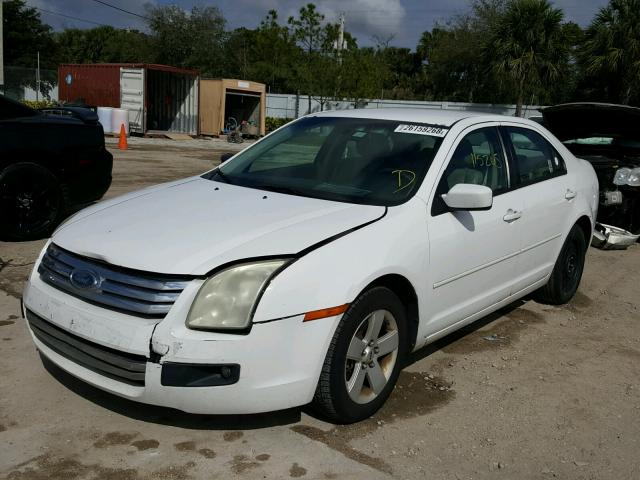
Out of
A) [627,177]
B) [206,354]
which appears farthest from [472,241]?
[627,177]

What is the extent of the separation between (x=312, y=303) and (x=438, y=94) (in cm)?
5044

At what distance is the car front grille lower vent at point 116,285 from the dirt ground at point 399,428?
0.66 m

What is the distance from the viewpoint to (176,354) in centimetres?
279

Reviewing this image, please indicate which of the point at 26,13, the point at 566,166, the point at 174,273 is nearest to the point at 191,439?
the point at 174,273

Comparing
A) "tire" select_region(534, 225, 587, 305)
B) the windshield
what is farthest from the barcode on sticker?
"tire" select_region(534, 225, 587, 305)

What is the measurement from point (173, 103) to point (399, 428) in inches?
1074

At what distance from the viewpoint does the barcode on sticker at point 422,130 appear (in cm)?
409

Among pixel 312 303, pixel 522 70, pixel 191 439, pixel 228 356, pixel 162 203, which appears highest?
pixel 522 70

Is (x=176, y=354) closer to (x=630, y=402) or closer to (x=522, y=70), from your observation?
(x=630, y=402)

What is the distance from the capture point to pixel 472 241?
3.92 meters

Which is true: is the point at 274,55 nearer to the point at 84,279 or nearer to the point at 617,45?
the point at 617,45

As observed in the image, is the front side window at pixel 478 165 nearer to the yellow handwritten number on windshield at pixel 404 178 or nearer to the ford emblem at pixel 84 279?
the yellow handwritten number on windshield at pixel 404 178

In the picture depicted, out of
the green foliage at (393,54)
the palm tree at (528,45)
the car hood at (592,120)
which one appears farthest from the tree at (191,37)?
the car hood at (592,120)

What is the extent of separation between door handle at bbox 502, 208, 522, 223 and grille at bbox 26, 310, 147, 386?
8.06 feet
